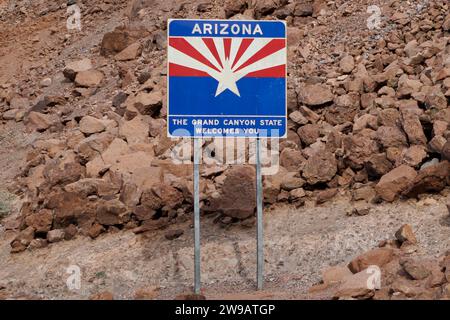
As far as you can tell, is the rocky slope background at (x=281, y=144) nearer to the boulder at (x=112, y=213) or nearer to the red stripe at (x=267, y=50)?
the boulder at (x=112, y=213)

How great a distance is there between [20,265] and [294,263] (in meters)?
3.59

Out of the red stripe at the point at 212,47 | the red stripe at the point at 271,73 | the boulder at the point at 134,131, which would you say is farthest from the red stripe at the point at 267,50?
the boulder at the point at 134,131

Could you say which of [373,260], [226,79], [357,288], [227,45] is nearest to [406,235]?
[373,260]

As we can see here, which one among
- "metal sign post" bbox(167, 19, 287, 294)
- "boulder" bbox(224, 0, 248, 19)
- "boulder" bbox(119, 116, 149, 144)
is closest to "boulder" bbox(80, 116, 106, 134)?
"boulder" bbox(119, 116, 149, 144)

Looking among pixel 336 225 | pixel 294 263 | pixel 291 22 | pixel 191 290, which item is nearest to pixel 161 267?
pixel 191 290

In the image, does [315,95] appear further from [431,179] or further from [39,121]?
[39,121]

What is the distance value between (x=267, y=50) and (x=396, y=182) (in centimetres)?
246

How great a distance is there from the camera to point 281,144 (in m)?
11.3

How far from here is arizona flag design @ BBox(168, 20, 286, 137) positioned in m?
8.03

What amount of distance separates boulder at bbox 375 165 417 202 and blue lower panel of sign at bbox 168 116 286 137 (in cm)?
202

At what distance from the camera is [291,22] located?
48.1 ft

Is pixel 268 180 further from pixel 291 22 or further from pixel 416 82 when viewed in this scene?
pixel 291 22

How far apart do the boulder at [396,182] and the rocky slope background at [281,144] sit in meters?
0.01

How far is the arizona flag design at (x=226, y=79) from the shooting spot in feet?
26.3
